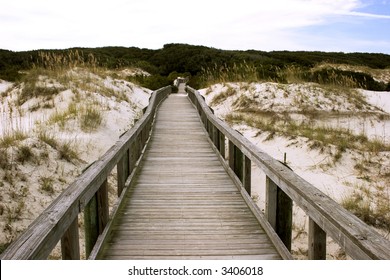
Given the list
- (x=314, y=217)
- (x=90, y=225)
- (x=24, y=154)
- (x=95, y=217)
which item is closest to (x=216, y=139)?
(x=24, y=154)

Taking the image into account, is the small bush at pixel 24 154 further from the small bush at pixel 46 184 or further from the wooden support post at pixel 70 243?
the wooden support post at pixel 70 243

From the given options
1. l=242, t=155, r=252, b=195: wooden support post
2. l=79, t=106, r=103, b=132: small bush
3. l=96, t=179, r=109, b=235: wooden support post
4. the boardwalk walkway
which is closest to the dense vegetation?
l=79, t=106, r=103, b=132: small bush

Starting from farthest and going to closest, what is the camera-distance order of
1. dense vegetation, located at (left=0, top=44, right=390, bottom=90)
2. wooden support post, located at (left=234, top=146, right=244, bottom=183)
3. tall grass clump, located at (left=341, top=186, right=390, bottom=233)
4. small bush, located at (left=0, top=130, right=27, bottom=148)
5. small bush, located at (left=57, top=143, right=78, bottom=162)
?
dense vegetation, located at (left=0, top=44, right=390, bottom=90), small bush, located at (left=57, top=143, right=78, bottom=162), small bush, located at (left=0, top=130, right=27, bottom=148), tall grass clump, located at (left=341, top=186, right=390, bottom=233), wooden support post, located at (left=234, top=146, right=244, bottom=183)

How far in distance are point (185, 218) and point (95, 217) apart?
3.66 feet

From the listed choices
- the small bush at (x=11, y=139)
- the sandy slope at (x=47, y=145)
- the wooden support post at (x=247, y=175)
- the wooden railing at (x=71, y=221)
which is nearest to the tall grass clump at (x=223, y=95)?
the sandy slope at (x=47, y=145)

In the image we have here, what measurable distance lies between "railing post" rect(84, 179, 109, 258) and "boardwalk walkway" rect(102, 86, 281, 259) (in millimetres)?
152

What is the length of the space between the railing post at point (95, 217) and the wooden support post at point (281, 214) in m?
1.64

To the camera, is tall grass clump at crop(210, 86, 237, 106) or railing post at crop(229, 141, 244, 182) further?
tall grass clump at crop(210, 86, 237, 106)

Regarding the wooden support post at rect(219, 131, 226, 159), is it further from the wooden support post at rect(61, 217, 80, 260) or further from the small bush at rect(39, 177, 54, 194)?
the wooden support post at rect(61, 217, 80, 260)

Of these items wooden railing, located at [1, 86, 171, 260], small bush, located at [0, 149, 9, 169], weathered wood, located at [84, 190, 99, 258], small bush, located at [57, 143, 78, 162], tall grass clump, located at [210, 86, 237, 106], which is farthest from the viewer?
tall grass clump, located at [210, 86, 237, 106]

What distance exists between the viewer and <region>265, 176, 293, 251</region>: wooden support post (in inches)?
144

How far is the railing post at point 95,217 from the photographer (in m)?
3.50
